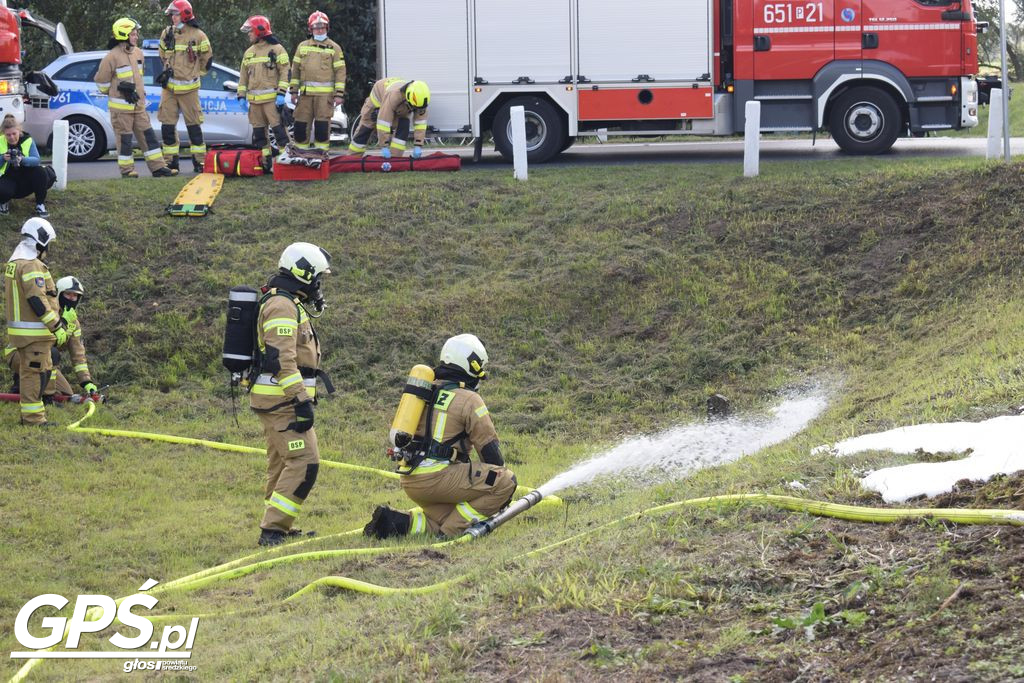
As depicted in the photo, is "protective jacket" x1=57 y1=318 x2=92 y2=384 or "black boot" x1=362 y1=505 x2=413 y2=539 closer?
"black boot" x1=362 y1=505 x2=413 y2=539

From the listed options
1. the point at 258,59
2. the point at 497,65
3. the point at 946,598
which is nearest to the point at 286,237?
the point at 258,59

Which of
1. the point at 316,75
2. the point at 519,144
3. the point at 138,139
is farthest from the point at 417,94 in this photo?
the point at 138,139

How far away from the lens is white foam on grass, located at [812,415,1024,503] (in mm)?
5895

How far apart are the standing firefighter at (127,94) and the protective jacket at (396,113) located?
286 cm

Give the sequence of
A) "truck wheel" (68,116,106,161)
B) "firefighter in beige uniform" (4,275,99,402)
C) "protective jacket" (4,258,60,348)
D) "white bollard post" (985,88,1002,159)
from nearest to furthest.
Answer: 1. "protective jacket" (4,258,60,348)
2. "firefighter in beige uniform" (4,275,99,402)
3. "white bollard post" (985,88,1002,159)
4. "truck wheel" (68,116,106,161)

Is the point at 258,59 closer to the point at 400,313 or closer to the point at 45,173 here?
the point at 45,173

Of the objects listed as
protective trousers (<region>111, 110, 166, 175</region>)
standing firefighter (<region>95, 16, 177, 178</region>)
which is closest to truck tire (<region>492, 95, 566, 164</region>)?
standing firefighter (<region>95, 16, 177, 178</region>)

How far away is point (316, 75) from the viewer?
16.0 metres

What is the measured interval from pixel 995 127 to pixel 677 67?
165 inches

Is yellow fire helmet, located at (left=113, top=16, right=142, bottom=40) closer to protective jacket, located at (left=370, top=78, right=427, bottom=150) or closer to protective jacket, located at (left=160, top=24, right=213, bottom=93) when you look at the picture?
protective jacket, located at (left=160, top=24, right=213, bottom=93)

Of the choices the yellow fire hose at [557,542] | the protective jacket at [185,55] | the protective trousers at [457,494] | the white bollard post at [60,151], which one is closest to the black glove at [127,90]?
the protective jacket at [185,55]

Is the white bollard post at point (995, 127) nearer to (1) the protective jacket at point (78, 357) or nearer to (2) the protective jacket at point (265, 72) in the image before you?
(2) the protective jacket at point (265, 72)

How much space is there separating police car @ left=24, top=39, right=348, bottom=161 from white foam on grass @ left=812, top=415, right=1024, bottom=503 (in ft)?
45.6

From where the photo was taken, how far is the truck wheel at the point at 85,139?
18984mm
